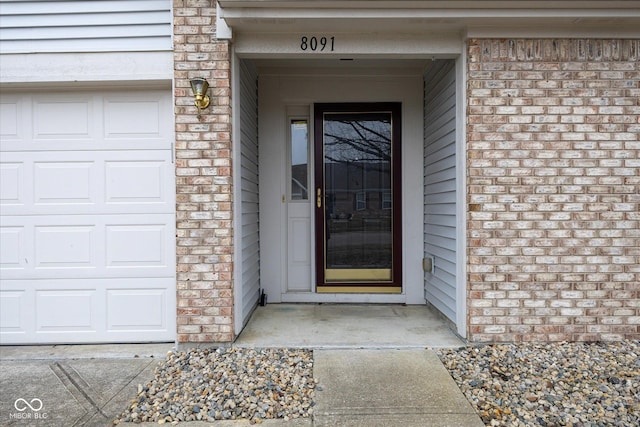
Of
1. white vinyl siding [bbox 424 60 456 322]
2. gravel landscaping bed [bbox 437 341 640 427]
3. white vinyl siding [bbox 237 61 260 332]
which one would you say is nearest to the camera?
gravel landscaping bed [bbox 437 341 640 427]

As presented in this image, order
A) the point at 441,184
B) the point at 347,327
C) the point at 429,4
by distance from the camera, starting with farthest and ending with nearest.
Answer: the point at 441,184 → the point at 347,327 → the point at 429,4

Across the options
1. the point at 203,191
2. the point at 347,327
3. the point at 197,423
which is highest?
the point at 203,191

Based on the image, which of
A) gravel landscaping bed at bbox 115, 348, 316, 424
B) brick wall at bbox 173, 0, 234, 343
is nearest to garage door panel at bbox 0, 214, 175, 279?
brick wall at bbox 173, 0, 234, 343

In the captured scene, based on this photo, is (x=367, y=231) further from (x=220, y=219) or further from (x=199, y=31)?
(x=199, y=31)

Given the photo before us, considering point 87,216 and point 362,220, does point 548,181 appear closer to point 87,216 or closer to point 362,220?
point 362,220

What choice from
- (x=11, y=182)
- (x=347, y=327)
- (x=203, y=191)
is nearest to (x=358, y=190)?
(x=347, y=327)

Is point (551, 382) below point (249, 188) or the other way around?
below

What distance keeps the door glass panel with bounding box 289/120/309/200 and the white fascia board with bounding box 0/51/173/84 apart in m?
1.65

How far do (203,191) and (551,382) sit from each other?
2.80 m

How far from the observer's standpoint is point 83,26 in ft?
10.4

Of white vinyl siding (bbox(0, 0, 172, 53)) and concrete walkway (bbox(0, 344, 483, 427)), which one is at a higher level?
white vinyl siding (bbox(0, 0, 172, 53))

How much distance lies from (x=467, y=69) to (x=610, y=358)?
7.96 feet

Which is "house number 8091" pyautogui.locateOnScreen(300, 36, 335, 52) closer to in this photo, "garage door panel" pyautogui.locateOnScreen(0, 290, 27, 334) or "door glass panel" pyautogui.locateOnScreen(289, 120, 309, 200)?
"door glass panel" pyautogui.locateOnScreen(289, 120, 309, 200)

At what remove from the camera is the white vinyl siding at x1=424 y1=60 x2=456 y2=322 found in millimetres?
3432
